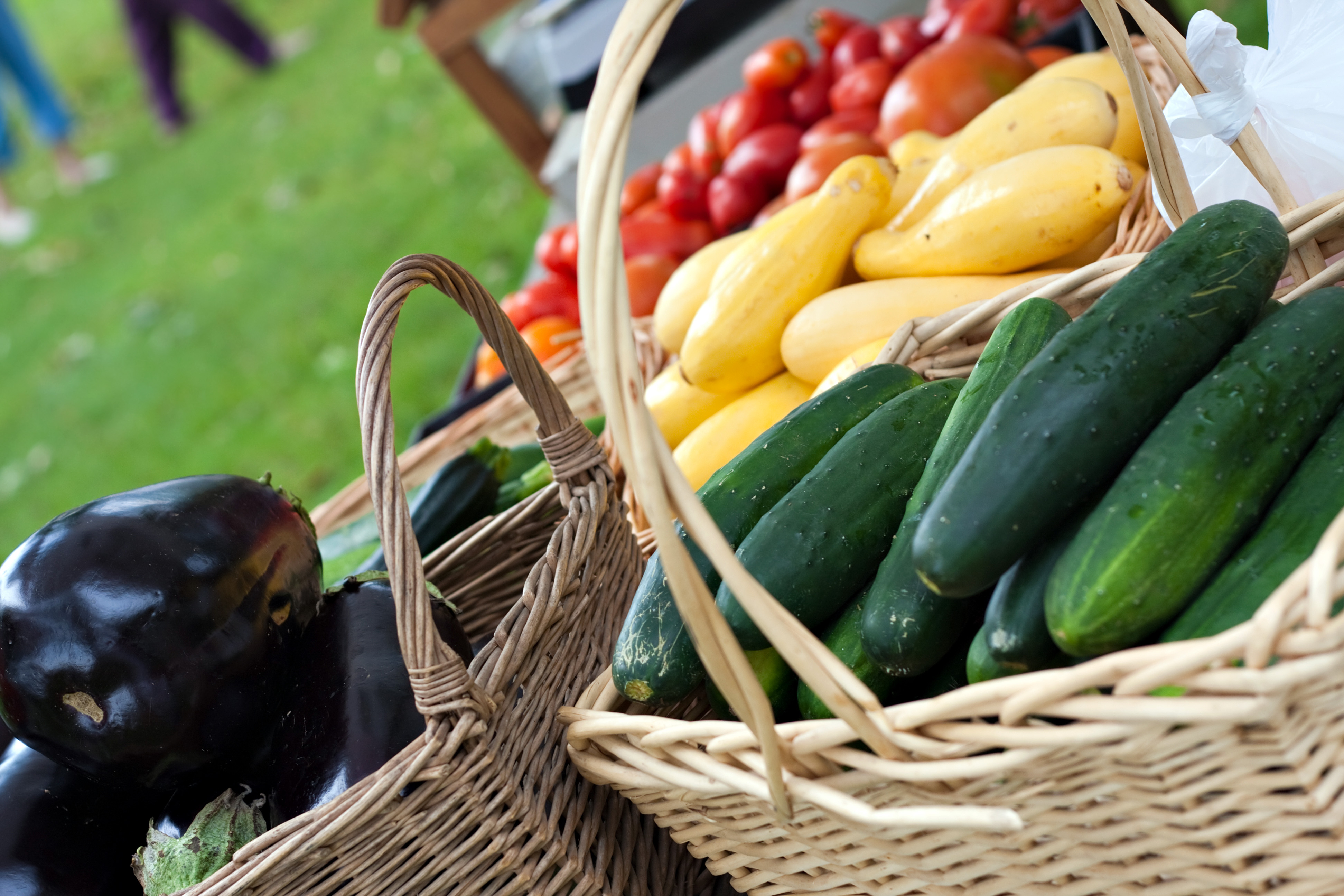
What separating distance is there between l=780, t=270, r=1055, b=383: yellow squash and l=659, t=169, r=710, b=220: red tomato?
100 centimetres

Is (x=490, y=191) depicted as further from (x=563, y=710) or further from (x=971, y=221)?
(x=563, y=710)

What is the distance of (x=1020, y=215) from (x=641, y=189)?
133 centimetres

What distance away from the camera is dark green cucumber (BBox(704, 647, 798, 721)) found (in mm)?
786

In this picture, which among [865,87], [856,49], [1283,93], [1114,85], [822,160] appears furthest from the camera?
[856,49]

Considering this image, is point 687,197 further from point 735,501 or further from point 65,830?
point 65,830

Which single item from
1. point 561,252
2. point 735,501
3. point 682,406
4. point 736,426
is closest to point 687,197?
point 561,252

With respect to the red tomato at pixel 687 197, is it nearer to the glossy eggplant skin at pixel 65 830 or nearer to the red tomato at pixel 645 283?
the red tomato at pixel 645 283

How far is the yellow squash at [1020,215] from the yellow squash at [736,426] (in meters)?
0.19

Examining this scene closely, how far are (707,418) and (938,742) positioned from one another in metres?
0.83

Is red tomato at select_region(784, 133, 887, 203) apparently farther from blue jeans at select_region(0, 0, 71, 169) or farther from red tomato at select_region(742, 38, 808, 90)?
blue jeans at select_region(0, 0, 71, 169)

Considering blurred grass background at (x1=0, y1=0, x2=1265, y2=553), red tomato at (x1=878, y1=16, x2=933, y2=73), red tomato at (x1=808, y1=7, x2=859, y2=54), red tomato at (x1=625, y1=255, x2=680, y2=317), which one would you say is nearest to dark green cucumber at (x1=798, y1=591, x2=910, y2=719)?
red tomato at (x1=625, y1=255, x2=680, y2=317)

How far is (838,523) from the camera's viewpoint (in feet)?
2.58

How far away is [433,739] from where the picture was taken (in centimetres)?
72

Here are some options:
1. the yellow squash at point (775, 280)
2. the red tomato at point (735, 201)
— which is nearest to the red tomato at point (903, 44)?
the red tomato at point (735, 201)
